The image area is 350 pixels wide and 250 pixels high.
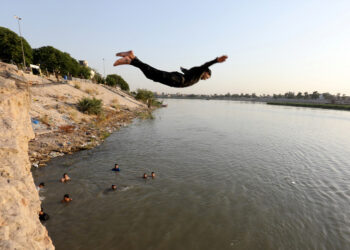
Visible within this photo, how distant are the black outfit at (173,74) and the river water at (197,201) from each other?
6531 mm

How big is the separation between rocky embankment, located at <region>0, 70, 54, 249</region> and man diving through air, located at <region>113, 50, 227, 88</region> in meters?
2.92

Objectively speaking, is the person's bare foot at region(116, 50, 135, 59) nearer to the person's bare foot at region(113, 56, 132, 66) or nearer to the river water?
the person's bare foot at region(113, 56, 132, 66)

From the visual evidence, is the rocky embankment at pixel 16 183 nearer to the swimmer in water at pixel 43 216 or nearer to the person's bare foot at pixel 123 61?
the person's bare foot at pixel 123 61

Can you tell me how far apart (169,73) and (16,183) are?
143 inches

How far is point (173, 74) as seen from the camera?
356 centimetres

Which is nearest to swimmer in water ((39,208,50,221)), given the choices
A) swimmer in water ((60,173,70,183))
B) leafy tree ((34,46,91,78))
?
swimmer in water ((60,173,70,183))

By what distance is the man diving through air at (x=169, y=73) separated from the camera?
3414 mm

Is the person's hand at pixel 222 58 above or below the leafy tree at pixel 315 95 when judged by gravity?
below

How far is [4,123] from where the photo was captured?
4.03 meters

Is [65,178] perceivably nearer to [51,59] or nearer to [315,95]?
[51,59]

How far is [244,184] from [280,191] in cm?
216

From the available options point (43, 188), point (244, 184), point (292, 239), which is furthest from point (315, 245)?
point (43, 188)

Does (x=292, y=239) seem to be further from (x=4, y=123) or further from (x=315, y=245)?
(x=4, y=123)

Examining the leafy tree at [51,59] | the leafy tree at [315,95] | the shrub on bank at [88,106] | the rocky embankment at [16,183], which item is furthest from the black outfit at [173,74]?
the leafy tree at [315,95]
